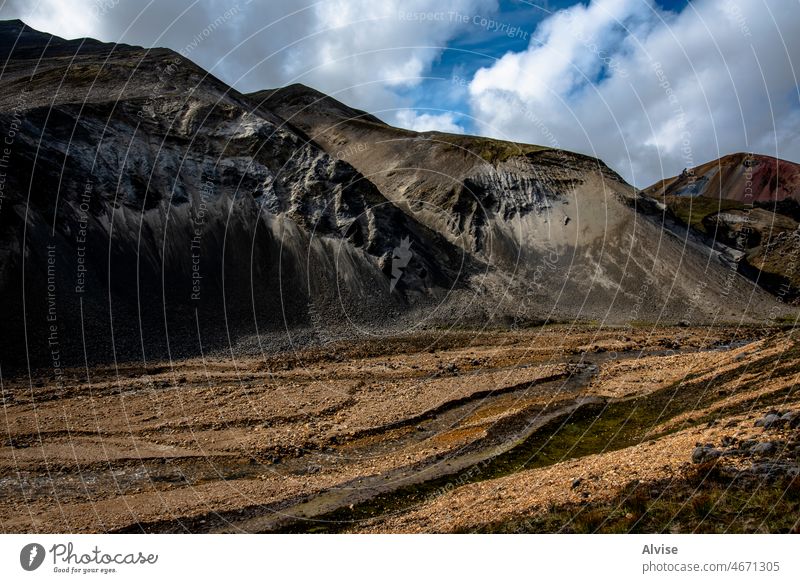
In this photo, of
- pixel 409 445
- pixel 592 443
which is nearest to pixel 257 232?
pixel 409 445

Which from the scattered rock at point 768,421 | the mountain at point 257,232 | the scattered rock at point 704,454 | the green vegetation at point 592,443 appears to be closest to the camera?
the green vegetation at point 592,443

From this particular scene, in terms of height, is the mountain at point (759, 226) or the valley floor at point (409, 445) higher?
the mountain at point (759, 226)

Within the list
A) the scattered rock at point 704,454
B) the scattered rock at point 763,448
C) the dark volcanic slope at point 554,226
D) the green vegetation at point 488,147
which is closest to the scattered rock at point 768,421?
the scattered rock at point 763,448

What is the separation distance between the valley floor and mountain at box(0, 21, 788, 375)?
824cm

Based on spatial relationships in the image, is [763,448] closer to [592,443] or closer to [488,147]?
[592,443]

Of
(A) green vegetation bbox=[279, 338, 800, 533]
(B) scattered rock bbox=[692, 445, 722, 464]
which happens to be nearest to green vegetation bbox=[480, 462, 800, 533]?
(A) green vegetation bbox=[279, 338, 800, 533]

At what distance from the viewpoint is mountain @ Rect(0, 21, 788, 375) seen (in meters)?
49.4

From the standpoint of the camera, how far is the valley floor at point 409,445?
53.9ft

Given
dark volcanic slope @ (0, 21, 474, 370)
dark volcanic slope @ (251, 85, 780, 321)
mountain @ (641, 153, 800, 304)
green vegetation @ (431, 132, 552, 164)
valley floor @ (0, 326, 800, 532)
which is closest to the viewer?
valley floor @ (0, 326, 800, 532)

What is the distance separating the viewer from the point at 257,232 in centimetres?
6600

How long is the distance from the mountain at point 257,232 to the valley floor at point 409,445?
8.24m

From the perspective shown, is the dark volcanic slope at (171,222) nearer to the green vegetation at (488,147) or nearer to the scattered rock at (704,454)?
the green vegetation at (488,147)

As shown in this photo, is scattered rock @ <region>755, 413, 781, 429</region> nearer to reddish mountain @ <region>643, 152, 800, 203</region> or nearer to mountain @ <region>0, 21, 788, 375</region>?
mountain @ <region>0, 21, 788, 375</region>
